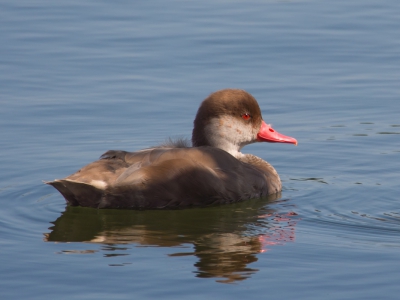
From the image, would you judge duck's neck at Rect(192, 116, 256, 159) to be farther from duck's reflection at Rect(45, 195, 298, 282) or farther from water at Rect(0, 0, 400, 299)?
duck's reflection at Rect(45, 195, 298, 282)

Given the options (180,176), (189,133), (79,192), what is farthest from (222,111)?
(79,192)

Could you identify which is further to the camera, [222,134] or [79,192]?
[222,134]

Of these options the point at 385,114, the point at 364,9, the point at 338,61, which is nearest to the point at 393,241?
the point at 385,114

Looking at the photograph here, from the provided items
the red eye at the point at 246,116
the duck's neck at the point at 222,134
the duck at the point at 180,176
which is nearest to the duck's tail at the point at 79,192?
the duck at the point at 180,176

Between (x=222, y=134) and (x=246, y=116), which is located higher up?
(x=246, y=116)

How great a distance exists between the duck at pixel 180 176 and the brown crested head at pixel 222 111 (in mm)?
10

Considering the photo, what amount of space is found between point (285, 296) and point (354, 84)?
6896mm

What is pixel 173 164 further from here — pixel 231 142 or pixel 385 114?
pixel 385 114

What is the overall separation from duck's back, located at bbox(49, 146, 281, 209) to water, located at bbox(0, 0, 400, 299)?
149 mm

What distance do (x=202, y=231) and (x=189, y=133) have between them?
3304 millimetres

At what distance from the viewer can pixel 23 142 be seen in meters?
11.1

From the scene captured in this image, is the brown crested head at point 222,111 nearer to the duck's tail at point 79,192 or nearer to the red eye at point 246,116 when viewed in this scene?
the red eye at point 246,116

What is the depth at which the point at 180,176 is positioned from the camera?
8.92 metres

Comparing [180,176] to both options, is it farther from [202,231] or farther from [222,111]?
[222,111]
